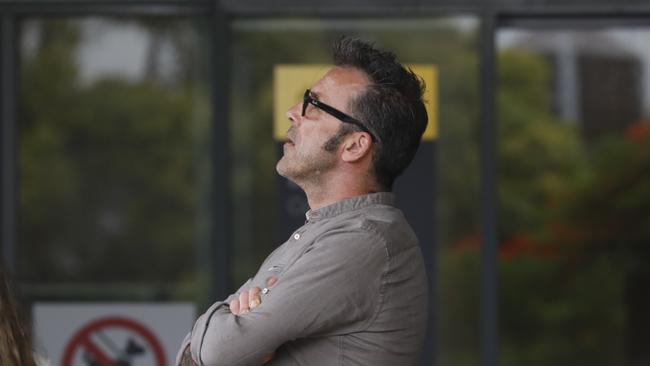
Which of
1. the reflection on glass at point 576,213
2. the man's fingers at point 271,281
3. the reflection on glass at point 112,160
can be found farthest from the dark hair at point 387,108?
the reflection on glass at point 576,213

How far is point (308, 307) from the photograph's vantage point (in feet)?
7.40

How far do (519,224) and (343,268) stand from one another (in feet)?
15.6

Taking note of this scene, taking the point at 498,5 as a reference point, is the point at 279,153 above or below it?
below

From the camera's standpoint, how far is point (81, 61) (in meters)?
6.32

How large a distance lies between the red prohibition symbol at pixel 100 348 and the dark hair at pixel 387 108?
10.8 ft

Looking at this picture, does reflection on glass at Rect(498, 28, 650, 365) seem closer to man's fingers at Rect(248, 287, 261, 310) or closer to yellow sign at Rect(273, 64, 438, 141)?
yellow sign at Rect(273, 64, 438, 141)

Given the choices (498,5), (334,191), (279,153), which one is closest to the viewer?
(334,191)

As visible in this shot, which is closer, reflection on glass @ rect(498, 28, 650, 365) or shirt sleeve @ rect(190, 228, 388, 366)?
shirt sleeve @ rect(190, 228, 388, 366)

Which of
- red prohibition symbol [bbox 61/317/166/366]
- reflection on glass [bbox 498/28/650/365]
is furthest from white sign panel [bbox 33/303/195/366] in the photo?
reflection on glass [bbox 498/28/650/365]

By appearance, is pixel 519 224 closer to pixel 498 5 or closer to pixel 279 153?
pixel 498 5

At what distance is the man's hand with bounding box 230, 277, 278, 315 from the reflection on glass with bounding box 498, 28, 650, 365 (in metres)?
4.49

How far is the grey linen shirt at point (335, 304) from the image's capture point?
2252 millimetres

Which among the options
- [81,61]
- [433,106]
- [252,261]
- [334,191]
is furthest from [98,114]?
[334,191]

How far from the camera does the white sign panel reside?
5559mm
